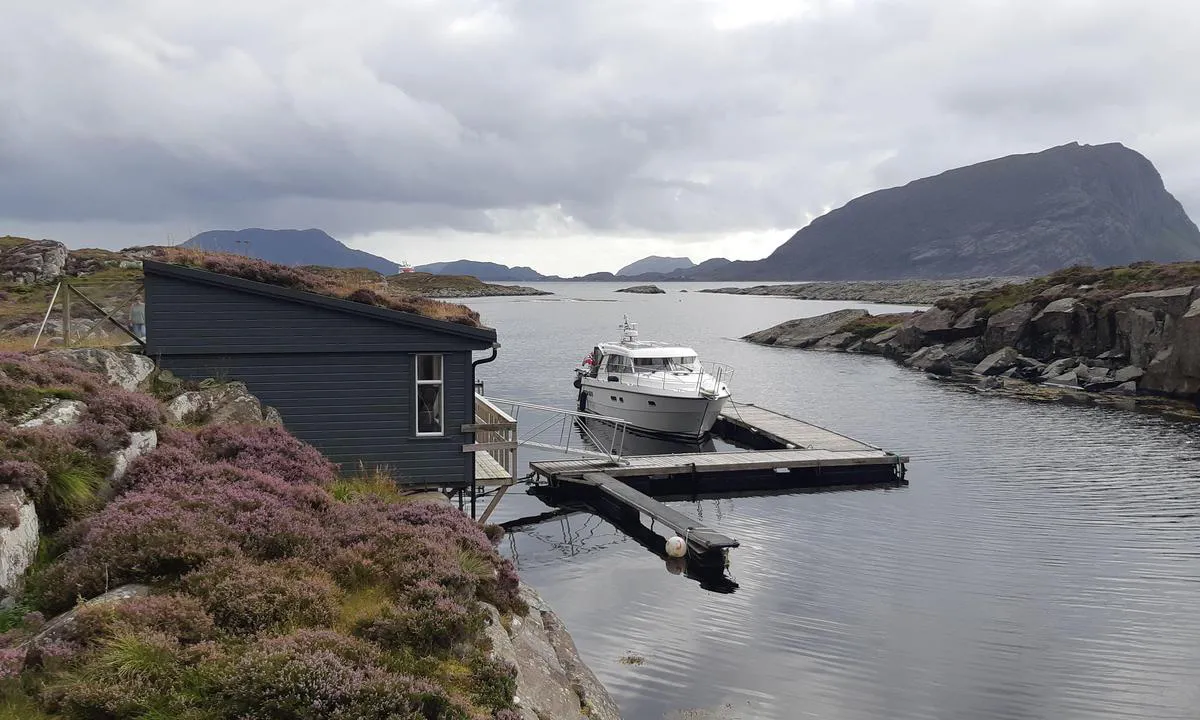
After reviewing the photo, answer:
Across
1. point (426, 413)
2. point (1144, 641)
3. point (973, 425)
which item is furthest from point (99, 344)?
point (973, 425)

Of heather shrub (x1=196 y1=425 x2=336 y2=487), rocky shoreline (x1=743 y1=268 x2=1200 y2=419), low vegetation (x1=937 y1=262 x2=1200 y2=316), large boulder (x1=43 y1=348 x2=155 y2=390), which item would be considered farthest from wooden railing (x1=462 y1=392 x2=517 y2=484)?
low vegetation (x1=937 y1=262 x2=1200 y2=316)

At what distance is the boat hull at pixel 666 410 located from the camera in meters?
39.4

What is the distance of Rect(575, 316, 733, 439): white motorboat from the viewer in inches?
1559

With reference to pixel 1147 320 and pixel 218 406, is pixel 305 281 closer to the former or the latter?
pixel 218 406

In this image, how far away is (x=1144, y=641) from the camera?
18000 mm

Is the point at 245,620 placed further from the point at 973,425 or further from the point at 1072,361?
the point at 1072,361

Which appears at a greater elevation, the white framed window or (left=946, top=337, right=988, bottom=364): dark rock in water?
the white framed window

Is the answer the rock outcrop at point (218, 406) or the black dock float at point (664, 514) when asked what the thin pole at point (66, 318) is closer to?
the rock outcrop at point (218, 406)

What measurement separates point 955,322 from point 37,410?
7556 centimetres

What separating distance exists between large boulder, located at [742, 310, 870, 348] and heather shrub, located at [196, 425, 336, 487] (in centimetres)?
8071

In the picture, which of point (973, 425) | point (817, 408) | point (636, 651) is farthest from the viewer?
point (817, 408)

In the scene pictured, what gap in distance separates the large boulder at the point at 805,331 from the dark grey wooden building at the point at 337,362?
76.4 metres

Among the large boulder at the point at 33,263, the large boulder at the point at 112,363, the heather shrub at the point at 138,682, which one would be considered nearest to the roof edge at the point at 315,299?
the large boulder at the point at 112,363

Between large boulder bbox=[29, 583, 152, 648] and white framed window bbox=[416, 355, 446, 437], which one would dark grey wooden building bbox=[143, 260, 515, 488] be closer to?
white framed window bbox=[416, 355, 446, 437]
